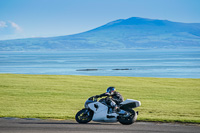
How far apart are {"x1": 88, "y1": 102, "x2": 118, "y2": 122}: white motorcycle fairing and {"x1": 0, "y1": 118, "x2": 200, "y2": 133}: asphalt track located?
215 mm

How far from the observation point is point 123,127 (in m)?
11.8

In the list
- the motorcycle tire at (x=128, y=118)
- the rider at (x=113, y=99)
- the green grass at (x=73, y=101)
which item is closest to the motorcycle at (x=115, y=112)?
the motorcycle tire at (x=128, y=118)

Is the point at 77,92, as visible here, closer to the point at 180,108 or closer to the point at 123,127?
the point at 180,108

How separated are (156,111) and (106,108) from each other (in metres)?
5.04

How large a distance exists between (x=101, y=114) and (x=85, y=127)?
865mm

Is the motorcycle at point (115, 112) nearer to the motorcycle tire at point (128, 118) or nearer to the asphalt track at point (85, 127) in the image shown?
the motorcycle tire at point (128, 118)

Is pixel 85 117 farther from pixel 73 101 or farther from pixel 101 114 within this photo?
pixel 73 101

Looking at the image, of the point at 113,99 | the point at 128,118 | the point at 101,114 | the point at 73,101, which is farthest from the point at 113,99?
the point at 73,101

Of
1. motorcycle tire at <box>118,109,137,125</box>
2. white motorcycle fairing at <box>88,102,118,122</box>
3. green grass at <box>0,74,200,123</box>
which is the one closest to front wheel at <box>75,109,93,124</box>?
white motorcycle fairing at <box>88,102,118,122</box>

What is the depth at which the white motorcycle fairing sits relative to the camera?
40.4ft

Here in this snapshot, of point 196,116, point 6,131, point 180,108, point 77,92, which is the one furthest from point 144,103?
point 6,131

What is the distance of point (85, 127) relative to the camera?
11797mm

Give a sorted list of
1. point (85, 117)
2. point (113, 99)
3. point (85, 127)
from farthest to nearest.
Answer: point (85, 117)
point (113, 99)
point (85, 127)

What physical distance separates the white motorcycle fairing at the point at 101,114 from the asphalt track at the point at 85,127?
215 mm
